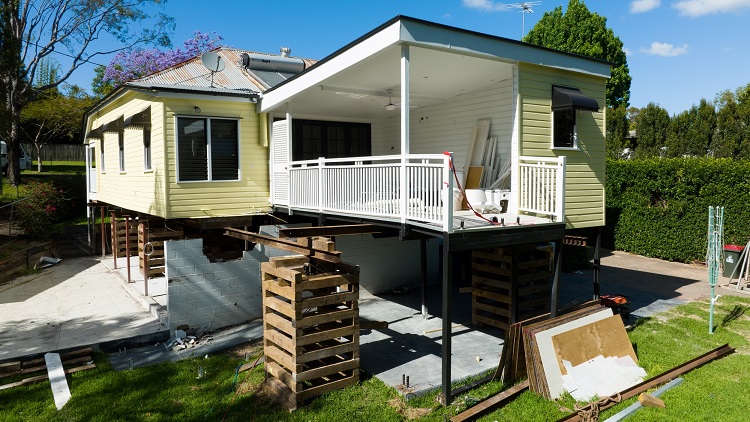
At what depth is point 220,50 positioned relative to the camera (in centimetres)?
1409

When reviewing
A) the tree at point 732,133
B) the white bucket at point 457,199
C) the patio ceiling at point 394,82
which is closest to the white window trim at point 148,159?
the patio ceiling at point 394,82

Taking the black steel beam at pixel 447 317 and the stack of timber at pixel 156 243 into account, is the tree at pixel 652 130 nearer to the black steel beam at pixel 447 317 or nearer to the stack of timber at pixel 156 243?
the black steel beam at pixel 447 317

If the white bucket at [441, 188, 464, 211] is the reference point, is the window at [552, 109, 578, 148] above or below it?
above

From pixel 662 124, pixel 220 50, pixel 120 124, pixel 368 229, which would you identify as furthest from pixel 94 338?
pixel 662 124

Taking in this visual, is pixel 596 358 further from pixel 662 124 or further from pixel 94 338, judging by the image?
pixel 662 124

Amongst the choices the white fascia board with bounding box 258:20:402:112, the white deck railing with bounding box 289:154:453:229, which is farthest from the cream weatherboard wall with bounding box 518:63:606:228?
the white fascia board with bounding box 258:20:402:112

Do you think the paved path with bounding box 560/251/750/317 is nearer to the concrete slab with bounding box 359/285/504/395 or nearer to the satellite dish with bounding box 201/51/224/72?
the concrete slab with bounding box 359/285/504/395

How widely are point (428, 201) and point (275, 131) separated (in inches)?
203

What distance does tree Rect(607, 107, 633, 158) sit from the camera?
80.0 feet

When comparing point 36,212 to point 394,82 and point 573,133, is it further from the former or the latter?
point 573,133

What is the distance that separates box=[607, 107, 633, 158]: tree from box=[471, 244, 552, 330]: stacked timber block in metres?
18.0

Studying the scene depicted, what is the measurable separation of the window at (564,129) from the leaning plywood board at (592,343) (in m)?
3.26

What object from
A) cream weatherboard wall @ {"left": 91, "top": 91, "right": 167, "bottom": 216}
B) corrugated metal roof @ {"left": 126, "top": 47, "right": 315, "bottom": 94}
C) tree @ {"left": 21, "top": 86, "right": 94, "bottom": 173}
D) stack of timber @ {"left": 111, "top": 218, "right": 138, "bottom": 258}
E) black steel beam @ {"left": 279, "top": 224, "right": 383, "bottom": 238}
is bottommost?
stack of timber @ {"left": 111, "top": 218, "right": 138, "bottom": 258}

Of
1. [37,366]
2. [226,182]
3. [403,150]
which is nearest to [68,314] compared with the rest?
[37,366]
